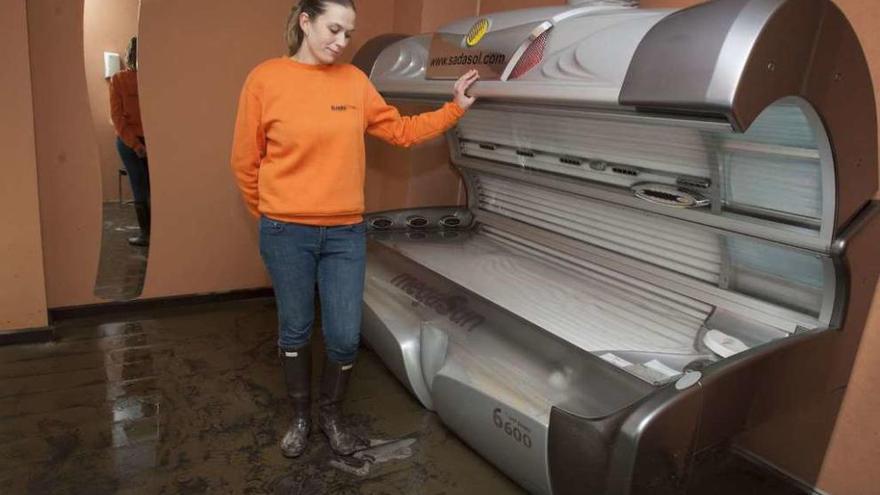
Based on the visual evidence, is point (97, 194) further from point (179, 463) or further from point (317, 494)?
point (317, 494)

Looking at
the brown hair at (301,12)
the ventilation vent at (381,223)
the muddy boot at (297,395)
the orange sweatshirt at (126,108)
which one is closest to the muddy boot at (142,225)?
the orange sweatshirt at (126,108)

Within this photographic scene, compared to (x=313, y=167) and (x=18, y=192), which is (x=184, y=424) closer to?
(x=313, y=167)

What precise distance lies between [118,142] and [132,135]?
0.07 m

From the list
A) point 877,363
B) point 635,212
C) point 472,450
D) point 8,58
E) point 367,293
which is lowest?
point 472,450

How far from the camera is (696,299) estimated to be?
5.91ft

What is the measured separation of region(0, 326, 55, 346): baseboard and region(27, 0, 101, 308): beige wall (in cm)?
20

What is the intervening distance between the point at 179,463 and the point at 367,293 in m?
0.95

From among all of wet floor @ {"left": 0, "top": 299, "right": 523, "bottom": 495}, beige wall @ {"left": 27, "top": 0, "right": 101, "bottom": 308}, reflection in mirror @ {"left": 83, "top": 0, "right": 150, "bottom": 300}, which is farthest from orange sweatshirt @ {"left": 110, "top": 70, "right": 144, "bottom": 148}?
wet floor @ {"left": 0, "top": 299, "right": 523, "bottom": 495}

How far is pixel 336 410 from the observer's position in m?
2.00

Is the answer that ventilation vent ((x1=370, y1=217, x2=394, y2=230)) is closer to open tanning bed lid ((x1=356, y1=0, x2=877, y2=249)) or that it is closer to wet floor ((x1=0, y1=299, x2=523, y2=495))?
wet floor ((x1=0, y1=299, x2=523, y2=495))


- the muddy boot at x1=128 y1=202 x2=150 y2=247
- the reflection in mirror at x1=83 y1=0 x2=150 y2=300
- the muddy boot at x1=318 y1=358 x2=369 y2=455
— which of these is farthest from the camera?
the muddy boot at x1=128 y1=202 x2=150 y2=247

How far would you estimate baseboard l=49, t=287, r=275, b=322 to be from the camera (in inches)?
110

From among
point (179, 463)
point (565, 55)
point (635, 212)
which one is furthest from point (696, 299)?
point (179, 463)

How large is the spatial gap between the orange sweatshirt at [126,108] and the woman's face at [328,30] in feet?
5.00
